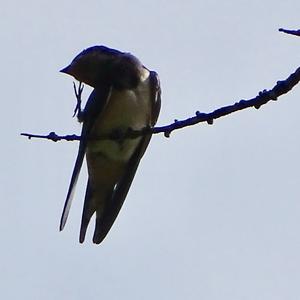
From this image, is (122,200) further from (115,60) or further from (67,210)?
(67,210)

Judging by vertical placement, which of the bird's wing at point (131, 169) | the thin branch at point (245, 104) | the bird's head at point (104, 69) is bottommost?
the thin branch at point (245, 104)

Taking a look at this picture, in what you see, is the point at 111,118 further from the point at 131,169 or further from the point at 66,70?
the point at 131,169

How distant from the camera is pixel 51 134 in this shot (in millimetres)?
4906

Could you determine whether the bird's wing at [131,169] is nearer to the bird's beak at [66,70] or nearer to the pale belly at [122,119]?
the pale belly at [122,119]

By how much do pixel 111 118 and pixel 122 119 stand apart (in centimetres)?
9

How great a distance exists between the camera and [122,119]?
24.2 feet

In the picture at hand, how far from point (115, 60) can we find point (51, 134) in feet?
9.63

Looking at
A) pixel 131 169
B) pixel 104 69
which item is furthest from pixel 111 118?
pixel 131 169

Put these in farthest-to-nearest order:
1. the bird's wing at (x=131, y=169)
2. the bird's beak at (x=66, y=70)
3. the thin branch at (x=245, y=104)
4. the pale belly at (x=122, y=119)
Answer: the bird's wing at (x=131, y=169) < the pale belly at (x=122, y=119) < the bird's beak at (x=66, y=70) < the thin branch at (x=245, y=104)

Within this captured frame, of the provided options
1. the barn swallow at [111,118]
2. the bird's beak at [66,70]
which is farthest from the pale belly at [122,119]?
the bird's beak at [66,70]

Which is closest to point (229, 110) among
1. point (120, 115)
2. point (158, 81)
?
point (120, 115)

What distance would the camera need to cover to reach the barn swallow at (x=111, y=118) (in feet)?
24.3

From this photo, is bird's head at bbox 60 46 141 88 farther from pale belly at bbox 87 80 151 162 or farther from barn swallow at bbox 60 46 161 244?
pale belly at bbox 87 80 151 162

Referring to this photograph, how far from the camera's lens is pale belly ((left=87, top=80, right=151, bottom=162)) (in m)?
7.39
